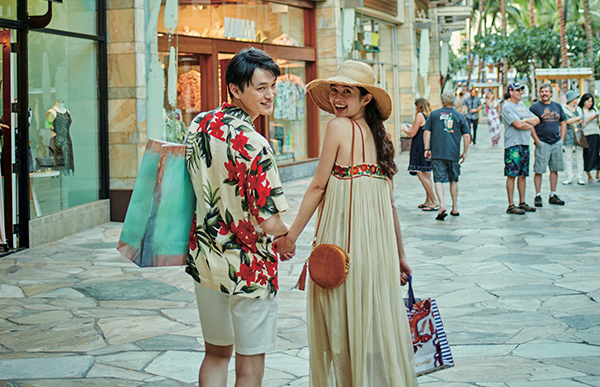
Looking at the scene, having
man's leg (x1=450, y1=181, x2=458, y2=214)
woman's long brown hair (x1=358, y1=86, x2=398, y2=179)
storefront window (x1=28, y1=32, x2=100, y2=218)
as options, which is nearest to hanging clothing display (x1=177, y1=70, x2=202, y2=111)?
storefront window (x1=28, y1=32, x2=100, y2=218)

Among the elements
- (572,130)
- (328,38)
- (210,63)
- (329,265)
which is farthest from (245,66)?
(328,38)

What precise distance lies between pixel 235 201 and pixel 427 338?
4.16 ft

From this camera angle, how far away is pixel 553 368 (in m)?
4.39

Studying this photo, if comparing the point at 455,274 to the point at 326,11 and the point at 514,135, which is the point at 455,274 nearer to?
the point at 514,135

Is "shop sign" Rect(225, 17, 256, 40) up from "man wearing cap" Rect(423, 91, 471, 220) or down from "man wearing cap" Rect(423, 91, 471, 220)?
up

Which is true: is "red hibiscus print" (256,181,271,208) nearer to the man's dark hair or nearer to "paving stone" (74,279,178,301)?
the man's dark hair

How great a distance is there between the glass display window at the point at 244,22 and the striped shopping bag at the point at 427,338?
8.85m

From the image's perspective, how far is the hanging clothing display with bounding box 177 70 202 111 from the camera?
44.0 feet

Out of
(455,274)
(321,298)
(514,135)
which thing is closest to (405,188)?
(514,135)

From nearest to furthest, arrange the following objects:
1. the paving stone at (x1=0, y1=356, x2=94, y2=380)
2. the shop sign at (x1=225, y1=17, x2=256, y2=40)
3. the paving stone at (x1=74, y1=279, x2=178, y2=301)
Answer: the paving stone at (x1=0, y1=356, x2=94, y2=380)
the paving stone at (x1=74, y1=279, x2=178, y2=301)
the shop sign at (x1=225, y1=17, x2=256, y2=40)

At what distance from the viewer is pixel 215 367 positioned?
3.17 metres

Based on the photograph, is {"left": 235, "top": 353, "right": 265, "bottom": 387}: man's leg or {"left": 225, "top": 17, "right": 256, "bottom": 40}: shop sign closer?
{"left": 235, "top": 353, "right": 265, "bottom": 387}: man's leg

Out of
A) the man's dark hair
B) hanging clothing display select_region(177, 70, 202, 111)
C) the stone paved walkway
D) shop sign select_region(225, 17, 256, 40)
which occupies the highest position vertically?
shop sign select_region(225, 17, 256, 40)

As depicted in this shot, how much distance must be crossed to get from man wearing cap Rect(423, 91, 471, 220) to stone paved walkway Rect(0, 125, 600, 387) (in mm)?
937
